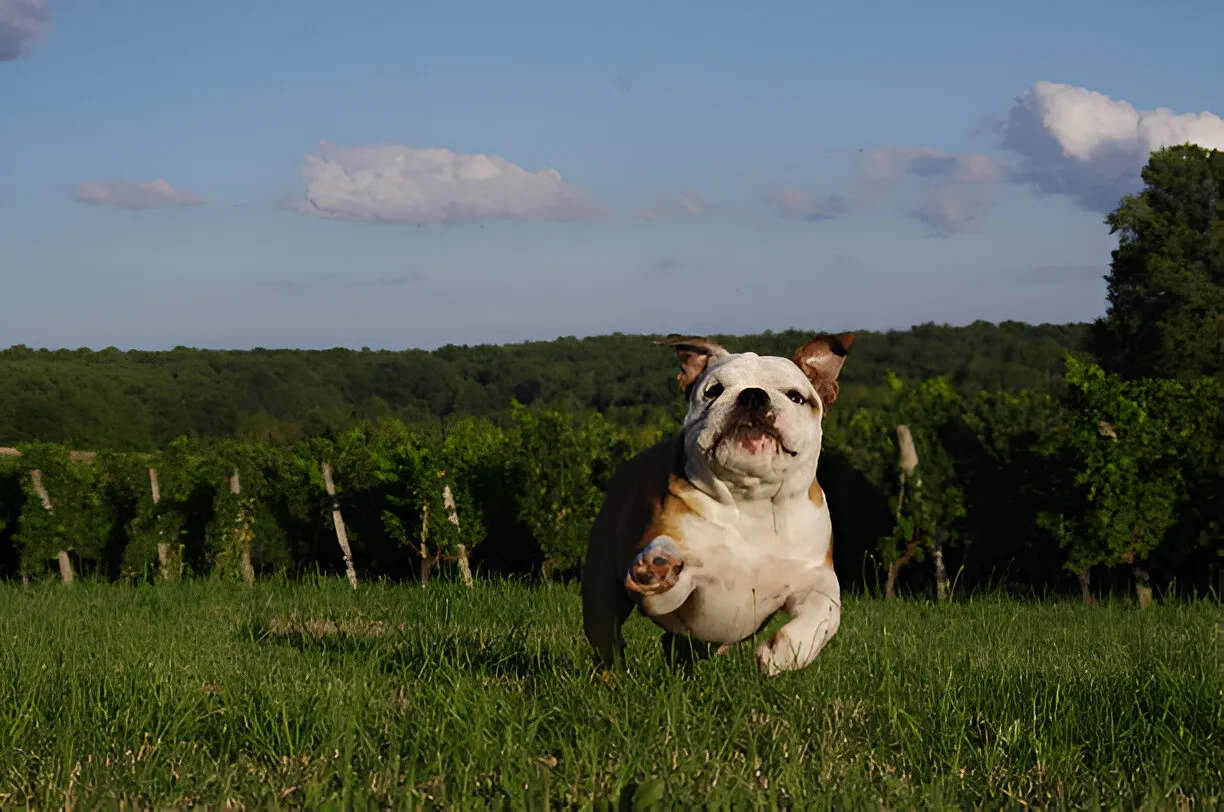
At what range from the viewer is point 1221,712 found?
5.02m

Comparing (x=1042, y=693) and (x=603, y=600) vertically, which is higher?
(x=603, y=600)

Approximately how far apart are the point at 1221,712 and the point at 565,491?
13572 mm

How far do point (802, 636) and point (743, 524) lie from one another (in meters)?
0.49

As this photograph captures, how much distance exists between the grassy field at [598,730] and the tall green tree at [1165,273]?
37663 mm

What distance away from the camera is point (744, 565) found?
16.1ft

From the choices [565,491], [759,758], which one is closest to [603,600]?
[759,758]

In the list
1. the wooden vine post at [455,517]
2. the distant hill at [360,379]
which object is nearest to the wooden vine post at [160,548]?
the wooden vine post at [455,517]

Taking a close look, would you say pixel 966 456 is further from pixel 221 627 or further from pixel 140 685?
pixel 140 685

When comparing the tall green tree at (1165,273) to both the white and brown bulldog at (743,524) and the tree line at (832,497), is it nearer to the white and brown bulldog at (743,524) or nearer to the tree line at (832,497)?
the tree line at (832,497)

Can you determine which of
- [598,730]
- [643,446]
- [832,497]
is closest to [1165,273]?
[643,446]

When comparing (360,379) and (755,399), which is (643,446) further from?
(360,379)

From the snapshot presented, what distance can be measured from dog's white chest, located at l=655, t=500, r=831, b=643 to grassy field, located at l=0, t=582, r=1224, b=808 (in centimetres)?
26

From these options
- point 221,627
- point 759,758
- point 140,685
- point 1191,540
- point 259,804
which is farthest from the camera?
point 1191,540

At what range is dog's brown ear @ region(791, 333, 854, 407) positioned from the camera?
529cm
